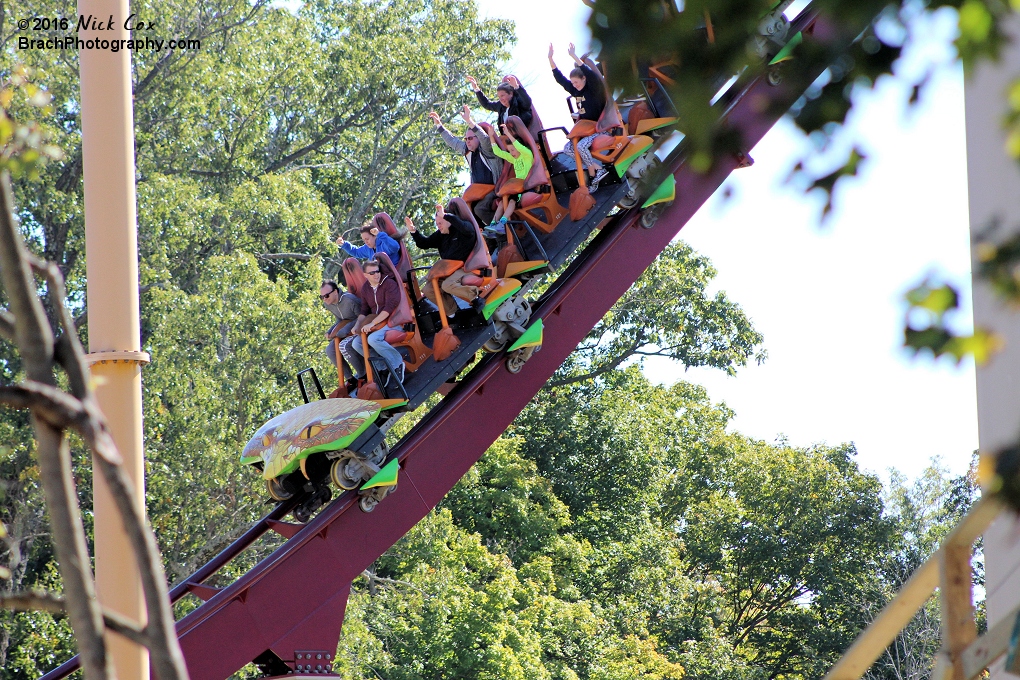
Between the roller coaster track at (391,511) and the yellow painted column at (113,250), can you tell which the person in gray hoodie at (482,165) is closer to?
the roller coaster track at (391,511)

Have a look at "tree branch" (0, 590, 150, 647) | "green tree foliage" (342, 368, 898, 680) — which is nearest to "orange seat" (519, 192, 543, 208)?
"tree branch" (0, 590, 150, 647)

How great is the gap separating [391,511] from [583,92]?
3.31m

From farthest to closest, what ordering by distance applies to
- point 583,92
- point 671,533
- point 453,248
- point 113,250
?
point 671,533 < point 583,92 < point 453,248 < point 113,250

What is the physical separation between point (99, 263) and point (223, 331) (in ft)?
27.6

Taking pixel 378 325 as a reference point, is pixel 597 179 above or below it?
above

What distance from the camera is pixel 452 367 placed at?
6824 millimetres

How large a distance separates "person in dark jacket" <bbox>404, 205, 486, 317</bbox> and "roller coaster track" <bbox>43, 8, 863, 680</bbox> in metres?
0.41

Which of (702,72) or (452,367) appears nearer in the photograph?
(702,72)

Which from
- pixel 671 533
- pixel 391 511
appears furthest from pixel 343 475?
pixel 671 533

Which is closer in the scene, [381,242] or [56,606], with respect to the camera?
[56,606]

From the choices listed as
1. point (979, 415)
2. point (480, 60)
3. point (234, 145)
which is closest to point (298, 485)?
point (979, 415)

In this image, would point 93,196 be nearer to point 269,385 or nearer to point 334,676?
point 334,676

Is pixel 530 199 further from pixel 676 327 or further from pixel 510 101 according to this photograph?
pixel 676 327

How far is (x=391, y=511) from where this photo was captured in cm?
650
